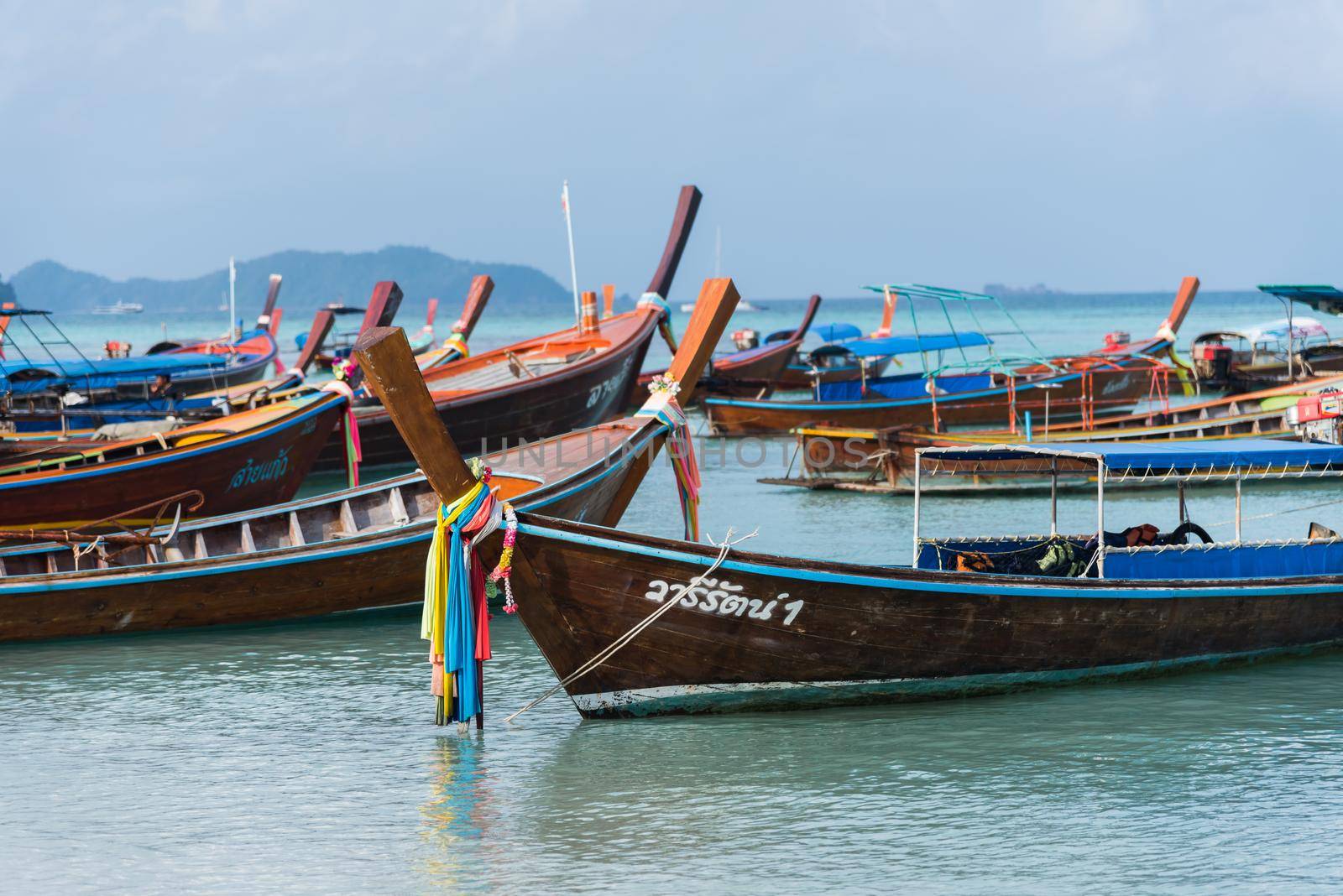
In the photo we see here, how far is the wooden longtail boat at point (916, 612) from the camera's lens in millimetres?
9266

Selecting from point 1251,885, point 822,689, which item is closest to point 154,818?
point 822,689

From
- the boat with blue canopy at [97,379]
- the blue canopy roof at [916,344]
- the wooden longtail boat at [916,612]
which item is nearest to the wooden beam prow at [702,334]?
the wooden longtail boat at [916,612]

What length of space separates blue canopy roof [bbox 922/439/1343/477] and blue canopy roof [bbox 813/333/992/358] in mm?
15423

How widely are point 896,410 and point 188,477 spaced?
1608 cm

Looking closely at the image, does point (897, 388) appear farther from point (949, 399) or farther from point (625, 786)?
point (625, 786)

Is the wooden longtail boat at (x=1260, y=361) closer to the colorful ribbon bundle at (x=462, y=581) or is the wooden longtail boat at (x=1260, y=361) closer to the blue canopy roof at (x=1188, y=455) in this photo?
the blue canopy roof at (x=1188, y=455)

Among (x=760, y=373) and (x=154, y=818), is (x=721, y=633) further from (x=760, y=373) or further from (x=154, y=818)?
(x=760, y=373)

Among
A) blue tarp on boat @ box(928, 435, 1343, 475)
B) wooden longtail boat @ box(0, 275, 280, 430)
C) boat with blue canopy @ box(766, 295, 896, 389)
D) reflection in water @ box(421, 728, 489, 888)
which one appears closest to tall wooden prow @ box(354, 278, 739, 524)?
reflection in water @ box(421, 728, 489, 888)

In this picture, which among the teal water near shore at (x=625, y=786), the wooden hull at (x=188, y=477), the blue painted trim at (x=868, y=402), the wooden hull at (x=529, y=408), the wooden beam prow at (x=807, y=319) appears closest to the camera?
the teal water near shore at (x=625, y=786)

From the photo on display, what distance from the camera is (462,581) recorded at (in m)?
8.88

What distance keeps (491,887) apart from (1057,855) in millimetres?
2958

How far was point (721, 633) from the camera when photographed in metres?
9.53

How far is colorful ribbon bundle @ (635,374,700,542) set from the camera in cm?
1179

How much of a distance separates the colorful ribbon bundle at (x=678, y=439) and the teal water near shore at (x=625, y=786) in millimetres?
1854
